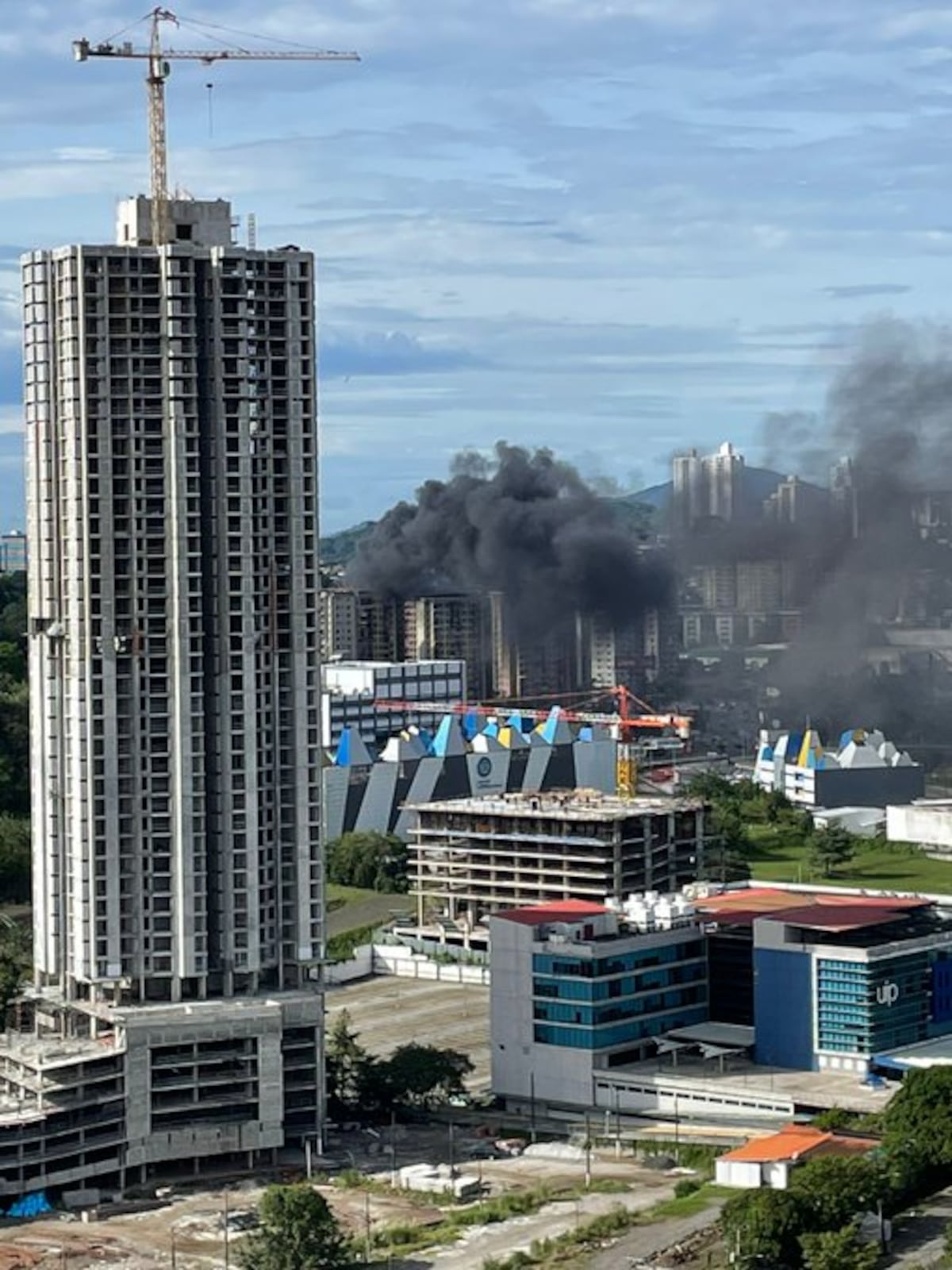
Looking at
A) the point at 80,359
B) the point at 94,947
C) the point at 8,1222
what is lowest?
the point at 8,1222

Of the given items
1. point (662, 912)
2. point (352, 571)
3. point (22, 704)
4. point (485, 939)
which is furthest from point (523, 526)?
point (662, 912)

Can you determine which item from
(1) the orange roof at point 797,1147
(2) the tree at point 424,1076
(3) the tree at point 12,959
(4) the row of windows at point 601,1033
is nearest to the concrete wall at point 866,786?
(3) the tree at point 12,959

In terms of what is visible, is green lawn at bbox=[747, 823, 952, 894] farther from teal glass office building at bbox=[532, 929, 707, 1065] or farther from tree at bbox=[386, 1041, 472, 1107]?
tree at bbox=[386, 1041, 472, 1107]

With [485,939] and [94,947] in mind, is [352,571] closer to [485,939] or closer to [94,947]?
[485,939]

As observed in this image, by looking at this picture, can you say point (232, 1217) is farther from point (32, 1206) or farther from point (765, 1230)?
point (765, 1230)

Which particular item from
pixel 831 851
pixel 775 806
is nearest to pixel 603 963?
pixel 831 851

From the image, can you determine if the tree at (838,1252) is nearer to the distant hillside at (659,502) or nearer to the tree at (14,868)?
the tree at (14,868)
